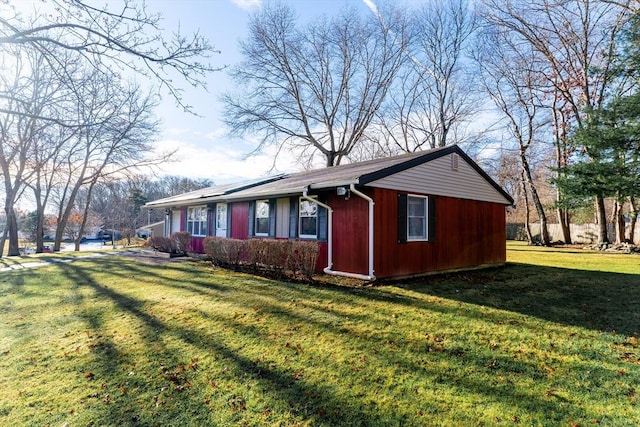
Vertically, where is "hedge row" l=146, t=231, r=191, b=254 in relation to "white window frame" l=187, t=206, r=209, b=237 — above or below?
below

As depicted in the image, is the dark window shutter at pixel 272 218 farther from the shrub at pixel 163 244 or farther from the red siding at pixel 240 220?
the shrub at pixel 163 244

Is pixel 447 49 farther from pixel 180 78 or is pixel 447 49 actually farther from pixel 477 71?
pixel 180 78

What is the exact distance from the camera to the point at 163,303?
6.15 m

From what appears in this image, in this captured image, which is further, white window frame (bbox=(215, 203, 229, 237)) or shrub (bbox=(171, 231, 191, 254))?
shrub (bbox=(171, 231, 191, 254))

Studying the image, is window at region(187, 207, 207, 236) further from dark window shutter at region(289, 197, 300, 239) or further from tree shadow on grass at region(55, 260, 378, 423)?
tree shadow on grass at region(55, 260, 378, 423)

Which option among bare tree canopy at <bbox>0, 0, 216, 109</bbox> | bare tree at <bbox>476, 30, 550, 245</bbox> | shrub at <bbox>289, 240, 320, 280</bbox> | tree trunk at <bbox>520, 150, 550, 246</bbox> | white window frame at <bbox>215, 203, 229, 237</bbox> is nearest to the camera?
bare tree canopy at <bbox>0, 0, 216, 109</bbox>

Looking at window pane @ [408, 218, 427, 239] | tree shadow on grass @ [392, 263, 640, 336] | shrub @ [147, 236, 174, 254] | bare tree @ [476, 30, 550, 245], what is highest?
bare tree @ [476, 30, 550, 245]

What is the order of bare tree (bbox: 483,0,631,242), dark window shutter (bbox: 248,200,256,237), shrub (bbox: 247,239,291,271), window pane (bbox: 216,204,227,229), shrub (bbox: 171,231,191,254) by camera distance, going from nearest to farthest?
shrub (bbox: 247,239,291,271)
dark window shutter (bbox: 248,200,256,237)
window pane (bbox: 216,204,227,229)
shrub (bbox: 171,231,191,254)
bare tree (bbox: 483,0,631,242)

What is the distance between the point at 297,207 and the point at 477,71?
2000 cm

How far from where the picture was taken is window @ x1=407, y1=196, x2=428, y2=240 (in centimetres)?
894

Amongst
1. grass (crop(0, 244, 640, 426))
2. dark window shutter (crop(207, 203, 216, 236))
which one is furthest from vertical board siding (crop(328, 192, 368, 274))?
dark window shutter (crop(207, 203, 216, 236))

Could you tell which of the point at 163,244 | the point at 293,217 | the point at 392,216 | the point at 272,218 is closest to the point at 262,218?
the point at 272,218

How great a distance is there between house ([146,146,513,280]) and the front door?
0.55 m

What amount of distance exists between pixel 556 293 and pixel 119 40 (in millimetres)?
9032
